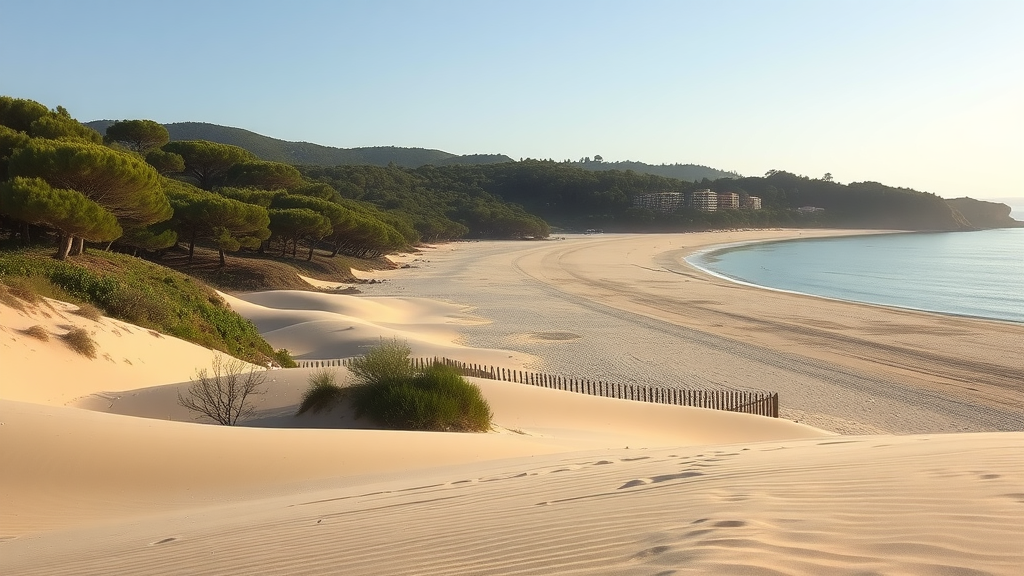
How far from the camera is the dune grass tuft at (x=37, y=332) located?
48.6 ft

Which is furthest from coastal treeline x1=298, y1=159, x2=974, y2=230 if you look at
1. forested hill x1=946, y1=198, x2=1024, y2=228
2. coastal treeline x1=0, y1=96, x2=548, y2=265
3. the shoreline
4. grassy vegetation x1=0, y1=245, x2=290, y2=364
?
grassy vegetation x1=0, y1=245, x2=290, y2=364

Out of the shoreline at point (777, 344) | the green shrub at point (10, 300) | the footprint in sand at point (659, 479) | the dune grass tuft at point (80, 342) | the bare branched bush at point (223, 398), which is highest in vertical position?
the green shrub at point (10, 300)

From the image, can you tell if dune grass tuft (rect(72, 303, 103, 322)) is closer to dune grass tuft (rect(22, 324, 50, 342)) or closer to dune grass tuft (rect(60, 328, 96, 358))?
dune grass tuft (rect(60, 328, 96, 358))

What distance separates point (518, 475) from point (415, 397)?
198 inches

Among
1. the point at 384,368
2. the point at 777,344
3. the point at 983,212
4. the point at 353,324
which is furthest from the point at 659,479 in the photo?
the point at 983,212

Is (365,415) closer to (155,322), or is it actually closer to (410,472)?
(410,472)

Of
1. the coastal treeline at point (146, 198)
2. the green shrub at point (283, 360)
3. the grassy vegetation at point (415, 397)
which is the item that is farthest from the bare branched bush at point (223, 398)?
the coastal treeline at point (146, 198)

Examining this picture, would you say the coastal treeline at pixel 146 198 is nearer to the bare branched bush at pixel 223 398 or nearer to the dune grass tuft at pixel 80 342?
the dune grass tuft at pixel 80 342

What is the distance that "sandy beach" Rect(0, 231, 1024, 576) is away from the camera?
417 cm

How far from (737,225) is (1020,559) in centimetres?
14817

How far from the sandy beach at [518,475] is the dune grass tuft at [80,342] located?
0.77 ft

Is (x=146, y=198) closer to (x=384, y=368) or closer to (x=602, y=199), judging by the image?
(x=384, y=368)

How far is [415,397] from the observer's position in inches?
488

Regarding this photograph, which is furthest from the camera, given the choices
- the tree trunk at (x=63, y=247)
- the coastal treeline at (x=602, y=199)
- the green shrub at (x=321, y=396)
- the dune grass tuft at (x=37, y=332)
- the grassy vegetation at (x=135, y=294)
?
the coastal treeline at (x=602, y=199)
